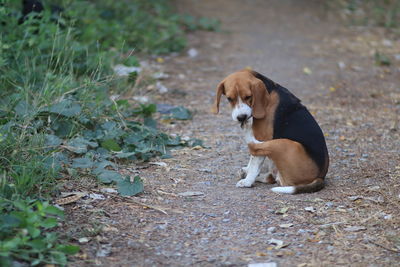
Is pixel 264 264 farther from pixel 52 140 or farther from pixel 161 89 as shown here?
pixel 161 89

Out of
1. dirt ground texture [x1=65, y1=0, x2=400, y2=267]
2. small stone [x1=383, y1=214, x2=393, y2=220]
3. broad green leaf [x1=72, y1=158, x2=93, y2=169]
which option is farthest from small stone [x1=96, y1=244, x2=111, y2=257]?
small stone [x1=383, y1=214, x2=393, y2=220]

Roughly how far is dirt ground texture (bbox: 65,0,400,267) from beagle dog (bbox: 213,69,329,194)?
0.16 metres

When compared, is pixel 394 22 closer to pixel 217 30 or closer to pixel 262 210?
pixel 217 30

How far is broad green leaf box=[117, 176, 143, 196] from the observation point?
443cm

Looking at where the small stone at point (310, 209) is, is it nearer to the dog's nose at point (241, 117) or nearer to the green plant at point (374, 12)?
the dog's nose at point (241, 117)

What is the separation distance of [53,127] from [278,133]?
2.06 meters

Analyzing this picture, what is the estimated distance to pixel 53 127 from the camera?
5.32m

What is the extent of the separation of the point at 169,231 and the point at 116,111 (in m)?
2.27

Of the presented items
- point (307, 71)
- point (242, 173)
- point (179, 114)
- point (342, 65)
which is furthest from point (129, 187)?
point (342, 65)

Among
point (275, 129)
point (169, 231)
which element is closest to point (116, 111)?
point (275, 129)

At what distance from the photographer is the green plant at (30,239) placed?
3.25m

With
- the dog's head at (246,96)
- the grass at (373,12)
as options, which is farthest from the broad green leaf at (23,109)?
the grass at (373,12)

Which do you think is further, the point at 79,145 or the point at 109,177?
the point at 79,145

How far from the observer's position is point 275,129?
4840mm
